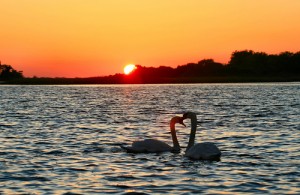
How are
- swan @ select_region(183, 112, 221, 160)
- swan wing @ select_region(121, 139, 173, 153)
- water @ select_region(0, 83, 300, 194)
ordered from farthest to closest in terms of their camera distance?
swan wing @ select_region(121, 139, 173, 153)
swan @ select_region(183, 112, 221, 160)
water @ select_region(0, 83, 300, 194)

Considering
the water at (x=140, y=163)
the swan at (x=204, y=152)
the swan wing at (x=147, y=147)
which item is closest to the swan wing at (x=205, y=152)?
the swan at (x=204, y=152)

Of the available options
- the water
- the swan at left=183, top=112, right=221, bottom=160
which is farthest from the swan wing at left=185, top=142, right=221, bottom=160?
the water

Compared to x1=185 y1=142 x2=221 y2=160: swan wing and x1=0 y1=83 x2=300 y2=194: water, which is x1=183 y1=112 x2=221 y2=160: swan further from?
x1=0 y1=83 x2=300 y2=194: water

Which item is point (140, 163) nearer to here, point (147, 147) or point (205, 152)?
point (205, 152)

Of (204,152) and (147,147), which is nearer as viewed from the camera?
(204,152)

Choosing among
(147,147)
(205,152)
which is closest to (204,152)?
(205,152)

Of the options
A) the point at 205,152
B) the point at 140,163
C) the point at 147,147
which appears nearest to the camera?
the point at 140,163

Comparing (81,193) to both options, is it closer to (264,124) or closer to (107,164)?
(107,164)

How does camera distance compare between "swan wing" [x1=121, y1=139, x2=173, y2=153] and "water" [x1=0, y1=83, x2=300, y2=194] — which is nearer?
"water" [x1=0, y1=83, x2=300, y2=194]

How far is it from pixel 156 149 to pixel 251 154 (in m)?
3.20

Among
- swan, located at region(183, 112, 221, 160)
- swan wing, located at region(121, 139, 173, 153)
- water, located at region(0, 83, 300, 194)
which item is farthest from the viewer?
swan wing, located at region(121, 139, 173, 153)

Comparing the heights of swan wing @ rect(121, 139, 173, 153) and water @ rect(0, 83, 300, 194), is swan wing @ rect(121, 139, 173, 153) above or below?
above

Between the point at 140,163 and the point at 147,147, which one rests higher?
the point at 147,147

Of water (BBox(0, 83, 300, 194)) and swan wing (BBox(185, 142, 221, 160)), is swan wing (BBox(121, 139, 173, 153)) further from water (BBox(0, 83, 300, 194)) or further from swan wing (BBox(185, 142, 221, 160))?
swan wing (BBox(185, 142, 221, 160))
